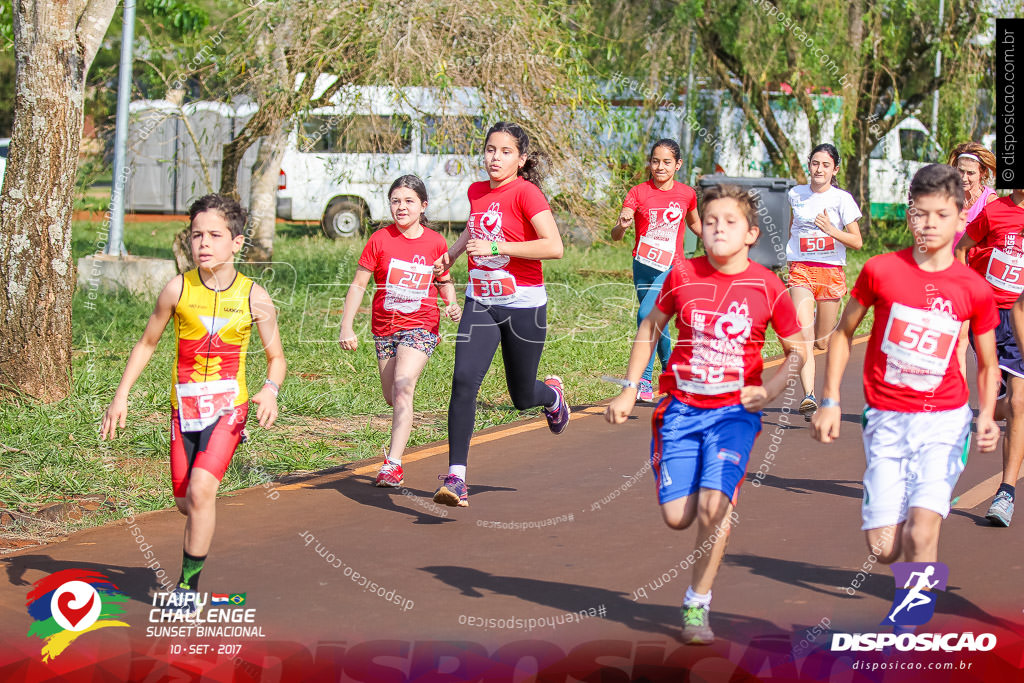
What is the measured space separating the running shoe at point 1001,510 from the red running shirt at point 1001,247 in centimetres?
106

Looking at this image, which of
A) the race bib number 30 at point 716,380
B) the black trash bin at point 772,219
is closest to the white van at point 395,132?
the black trash bin at point 772,219

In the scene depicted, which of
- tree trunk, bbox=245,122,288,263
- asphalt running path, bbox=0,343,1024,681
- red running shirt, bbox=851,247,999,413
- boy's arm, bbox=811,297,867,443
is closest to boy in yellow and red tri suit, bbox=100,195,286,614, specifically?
asphalt running path, bbox=0,343,1024,681

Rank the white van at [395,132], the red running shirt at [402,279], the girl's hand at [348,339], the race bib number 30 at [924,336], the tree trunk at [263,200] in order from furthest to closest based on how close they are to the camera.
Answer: the tree trunk at [263,200], the white van at [395,132], the red running shirt at [402,279], the girl's hand at [348,339], the race bib number 30 at [924,336]

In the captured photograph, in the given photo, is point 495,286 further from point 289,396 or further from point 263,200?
point 263,200

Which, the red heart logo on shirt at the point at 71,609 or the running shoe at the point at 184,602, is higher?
the running shoe at the point at 184,602

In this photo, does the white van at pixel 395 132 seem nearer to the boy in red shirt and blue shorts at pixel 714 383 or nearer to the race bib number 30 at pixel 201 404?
the race bib number 30 at pixel 201 404

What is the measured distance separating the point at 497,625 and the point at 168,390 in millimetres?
4820

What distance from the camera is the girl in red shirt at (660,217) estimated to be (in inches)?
346

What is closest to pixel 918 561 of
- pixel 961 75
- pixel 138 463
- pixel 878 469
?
pixel 878 469

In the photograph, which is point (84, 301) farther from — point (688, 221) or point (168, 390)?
point (688, 221)

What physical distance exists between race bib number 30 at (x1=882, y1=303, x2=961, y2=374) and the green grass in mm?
3959

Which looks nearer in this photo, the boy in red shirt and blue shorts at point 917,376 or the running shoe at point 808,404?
the boy in red shirt and blue shorts at point 917,376

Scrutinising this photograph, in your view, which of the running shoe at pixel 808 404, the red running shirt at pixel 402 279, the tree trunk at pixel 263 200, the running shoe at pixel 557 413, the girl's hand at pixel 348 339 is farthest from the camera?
the tree trunk at pixel 263 200

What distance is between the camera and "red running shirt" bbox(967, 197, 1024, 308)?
20.8 ft
